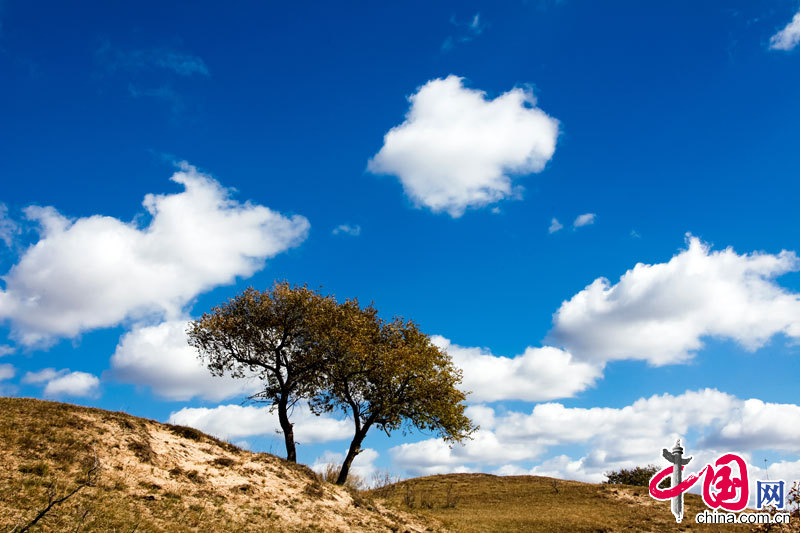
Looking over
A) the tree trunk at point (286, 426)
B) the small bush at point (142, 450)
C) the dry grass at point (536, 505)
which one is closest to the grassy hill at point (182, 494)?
the small bush at point (142, 450)

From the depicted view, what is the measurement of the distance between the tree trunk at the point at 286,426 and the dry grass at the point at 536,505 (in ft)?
26.3

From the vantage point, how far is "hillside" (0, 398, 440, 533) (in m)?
20.2

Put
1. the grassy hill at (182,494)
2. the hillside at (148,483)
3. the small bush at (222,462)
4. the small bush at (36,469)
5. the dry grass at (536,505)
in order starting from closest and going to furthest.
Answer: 1. the hillside at (148,483)
2. the grassy hill at (182,494)
3. the small bush at (36,469)
4. the small bush at (222,462)
5. the dry grass at (536,505)

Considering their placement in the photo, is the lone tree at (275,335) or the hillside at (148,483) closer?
the hillside at (148,483)

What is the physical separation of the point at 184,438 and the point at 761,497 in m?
33.9

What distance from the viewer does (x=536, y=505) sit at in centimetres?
4772

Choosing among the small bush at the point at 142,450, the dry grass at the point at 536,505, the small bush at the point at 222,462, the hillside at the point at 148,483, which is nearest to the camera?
the hillside at the point at 148,483

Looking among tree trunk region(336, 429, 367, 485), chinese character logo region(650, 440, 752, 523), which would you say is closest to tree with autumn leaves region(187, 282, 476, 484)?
tree trunk region(336, 429, 367, 485)

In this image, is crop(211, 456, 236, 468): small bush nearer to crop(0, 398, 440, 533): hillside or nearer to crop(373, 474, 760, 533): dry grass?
crop(0, 398, 440, 533): hillside

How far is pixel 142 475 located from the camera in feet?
84.3

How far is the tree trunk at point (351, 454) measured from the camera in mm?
41700

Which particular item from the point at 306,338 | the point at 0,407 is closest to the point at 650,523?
the point at 306,338

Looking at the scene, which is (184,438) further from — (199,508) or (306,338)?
(306,338)
